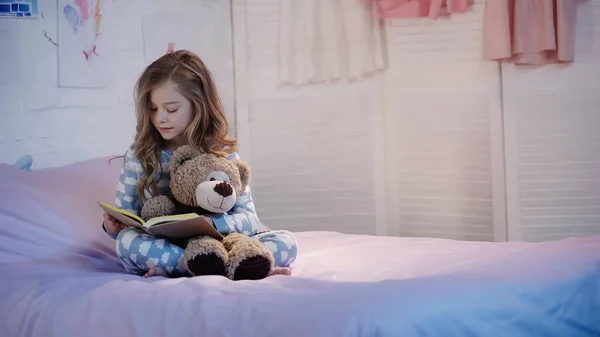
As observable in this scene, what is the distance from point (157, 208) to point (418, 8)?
1728 mm

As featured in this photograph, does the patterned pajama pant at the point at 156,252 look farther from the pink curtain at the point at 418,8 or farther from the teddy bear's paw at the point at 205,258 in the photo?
the pink curtain at the point at 418,8

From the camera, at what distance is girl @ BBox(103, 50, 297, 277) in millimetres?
1962

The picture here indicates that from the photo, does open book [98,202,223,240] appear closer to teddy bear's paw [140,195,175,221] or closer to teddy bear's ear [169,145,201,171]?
teddy bear's paw [140,195,175,221]

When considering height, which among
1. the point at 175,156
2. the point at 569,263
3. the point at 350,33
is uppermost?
the point at 350,33

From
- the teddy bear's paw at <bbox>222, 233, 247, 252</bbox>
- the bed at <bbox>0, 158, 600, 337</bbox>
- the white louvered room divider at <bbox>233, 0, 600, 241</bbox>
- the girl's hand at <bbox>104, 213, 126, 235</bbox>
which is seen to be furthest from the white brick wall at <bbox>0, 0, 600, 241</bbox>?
the teddy bear's paw at <bbox>222, 233, 247, 252</bbox>

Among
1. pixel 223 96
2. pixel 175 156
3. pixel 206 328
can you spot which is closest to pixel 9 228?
pixel 175 156

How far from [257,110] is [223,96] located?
0.16 meters

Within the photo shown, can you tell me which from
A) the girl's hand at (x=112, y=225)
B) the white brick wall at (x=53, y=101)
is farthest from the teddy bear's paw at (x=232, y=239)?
the white brick wall at (x=53, y=101)

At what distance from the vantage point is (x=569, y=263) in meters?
1.76

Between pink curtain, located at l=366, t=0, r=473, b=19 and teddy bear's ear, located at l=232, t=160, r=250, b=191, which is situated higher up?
pink curtain, located at l=366, t=0, r=473, b=19

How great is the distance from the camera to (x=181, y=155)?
6.48 ft

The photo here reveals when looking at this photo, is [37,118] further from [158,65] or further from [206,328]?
[206,328]

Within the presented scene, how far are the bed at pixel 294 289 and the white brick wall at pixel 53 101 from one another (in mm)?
285

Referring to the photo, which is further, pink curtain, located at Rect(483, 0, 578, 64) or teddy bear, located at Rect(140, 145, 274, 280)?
pink curtain, located at Rect(483, 0, 578, 64)
